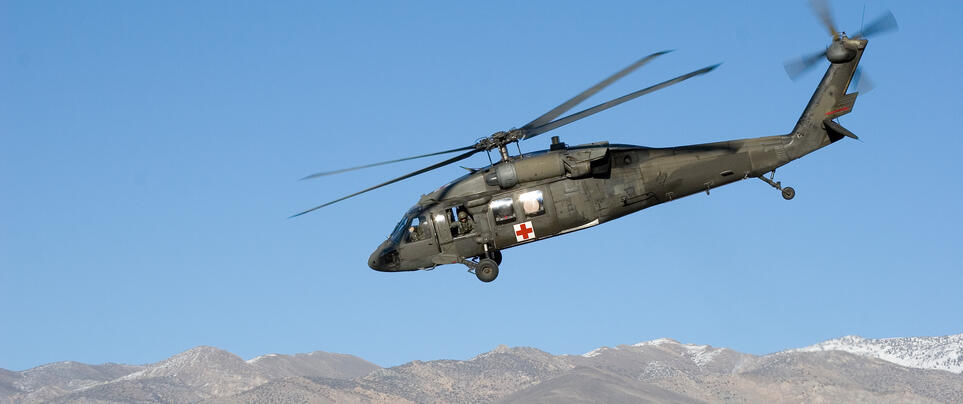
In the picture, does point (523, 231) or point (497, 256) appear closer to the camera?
point (523, 231)

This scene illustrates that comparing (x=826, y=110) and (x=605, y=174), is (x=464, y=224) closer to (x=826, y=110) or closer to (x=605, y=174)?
(x=605, y=174)

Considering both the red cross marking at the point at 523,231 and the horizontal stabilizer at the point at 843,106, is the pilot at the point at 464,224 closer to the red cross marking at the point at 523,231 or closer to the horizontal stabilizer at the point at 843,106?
the red cross marking at the point at 523,231

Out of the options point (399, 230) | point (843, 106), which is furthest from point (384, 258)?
point (843, 106)

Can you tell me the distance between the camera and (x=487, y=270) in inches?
2333

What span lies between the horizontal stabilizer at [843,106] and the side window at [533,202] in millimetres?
14234

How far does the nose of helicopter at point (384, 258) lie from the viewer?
61000mm

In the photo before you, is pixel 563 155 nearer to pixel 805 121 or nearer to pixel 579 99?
pixel 579 99

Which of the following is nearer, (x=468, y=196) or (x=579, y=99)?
(x=579, y=99)

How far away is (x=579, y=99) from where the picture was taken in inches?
2071

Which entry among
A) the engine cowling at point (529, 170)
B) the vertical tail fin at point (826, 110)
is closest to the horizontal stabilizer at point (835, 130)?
the vertical tail fin at point (826, 110)

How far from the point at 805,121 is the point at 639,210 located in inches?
355

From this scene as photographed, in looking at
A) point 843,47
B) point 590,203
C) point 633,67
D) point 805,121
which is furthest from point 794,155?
point 633,67

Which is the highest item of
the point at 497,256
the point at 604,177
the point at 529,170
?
the point at 529,170

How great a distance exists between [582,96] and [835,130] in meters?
14.0
